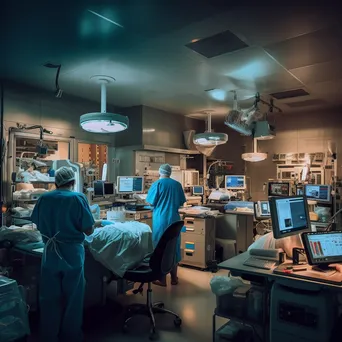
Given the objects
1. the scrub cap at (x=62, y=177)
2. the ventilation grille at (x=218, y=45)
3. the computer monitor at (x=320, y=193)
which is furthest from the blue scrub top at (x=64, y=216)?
the computer monitor at (x=320, y=193)

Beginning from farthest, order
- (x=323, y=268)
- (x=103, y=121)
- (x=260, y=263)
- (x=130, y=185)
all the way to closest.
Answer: (x=130, y=185)
(x=103, y=121)
(x=260, y=263)
(x=323, y=268)

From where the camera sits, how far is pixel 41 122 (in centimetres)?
445

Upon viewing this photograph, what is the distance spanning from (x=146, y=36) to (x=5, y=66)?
1788mm

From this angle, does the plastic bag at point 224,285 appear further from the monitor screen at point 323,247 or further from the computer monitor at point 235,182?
the computer monitor at point 235,182

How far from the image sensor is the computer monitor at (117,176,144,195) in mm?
4844

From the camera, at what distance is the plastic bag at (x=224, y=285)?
243cm

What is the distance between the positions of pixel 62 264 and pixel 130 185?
2.48 meters

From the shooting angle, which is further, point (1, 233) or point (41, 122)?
point (41, 122)

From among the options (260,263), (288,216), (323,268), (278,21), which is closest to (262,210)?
(288,216)

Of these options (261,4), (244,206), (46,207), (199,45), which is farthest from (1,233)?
(244,206)

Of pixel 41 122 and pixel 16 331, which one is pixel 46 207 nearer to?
pixel 16 331

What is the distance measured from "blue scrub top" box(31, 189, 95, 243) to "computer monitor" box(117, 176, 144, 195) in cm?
226

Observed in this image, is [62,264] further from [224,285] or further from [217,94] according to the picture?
[217,94]

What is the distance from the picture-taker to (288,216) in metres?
2.36
